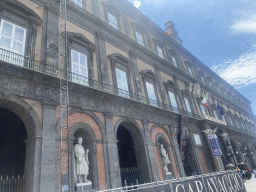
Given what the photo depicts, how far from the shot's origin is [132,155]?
487 inches

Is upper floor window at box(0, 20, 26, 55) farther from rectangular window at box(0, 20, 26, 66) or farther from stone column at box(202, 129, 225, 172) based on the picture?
stone column at box(202, 129, 225, 172)

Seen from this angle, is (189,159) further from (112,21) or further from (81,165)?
A: (112,21)

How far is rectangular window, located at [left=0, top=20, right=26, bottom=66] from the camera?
7472 millimetres

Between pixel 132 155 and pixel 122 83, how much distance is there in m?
4.75

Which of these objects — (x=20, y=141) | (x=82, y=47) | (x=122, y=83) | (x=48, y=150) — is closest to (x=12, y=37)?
(x=82, y=47)

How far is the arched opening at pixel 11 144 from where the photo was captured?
8.73 meters

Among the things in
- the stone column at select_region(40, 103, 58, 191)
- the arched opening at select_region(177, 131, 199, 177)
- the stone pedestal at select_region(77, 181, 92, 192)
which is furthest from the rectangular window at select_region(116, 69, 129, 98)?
the arched opening at select_region(177, 131, 199, 177)

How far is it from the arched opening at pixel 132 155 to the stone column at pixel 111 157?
5.24ft

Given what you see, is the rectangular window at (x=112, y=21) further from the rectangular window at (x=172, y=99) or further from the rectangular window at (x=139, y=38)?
the rectangular window at (x=172, y=99)

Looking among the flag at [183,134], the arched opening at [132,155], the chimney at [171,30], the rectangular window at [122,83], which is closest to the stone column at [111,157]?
the arched opening at [132,155]

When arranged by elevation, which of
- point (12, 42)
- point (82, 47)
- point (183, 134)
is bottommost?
point (183, 134)

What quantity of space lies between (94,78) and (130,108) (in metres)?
2.77

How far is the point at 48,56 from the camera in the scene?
8648mm

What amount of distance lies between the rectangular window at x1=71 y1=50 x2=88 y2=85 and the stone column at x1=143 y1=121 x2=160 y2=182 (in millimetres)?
4739
